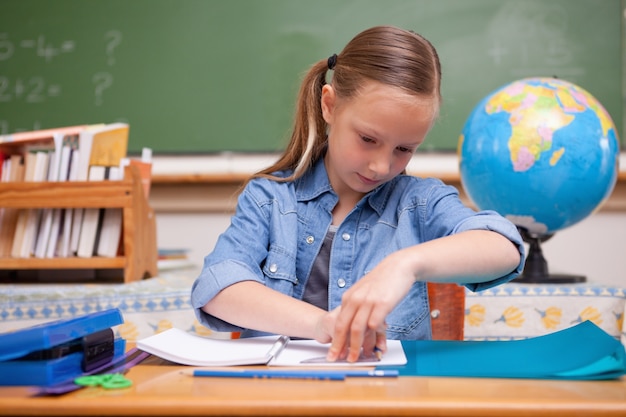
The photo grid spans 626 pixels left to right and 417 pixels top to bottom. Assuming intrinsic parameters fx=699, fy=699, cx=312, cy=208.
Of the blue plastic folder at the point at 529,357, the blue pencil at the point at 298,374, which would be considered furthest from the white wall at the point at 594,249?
the blue pencil at the point at 298,374

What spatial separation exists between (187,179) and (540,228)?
1.50 m

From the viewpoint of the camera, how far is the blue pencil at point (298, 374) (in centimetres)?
71

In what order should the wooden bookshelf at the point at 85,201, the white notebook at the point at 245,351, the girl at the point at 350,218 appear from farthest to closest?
the wooden bookshelf at the point at 85,201 → the girl at the point at 350,218 → the white notebook at the point at 245,351

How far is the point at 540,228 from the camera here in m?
1.87

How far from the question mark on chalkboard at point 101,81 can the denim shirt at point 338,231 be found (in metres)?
1.89

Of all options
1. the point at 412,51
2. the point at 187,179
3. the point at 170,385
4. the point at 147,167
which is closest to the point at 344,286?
the point at 412,51

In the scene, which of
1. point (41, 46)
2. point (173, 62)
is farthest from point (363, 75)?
point (41, 46)

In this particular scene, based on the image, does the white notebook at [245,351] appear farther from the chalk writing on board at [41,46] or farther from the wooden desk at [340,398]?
the chalk writing on board at [41,46]

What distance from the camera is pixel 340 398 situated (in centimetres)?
60

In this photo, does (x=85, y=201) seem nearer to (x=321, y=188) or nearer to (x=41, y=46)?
(x=321, y=188)

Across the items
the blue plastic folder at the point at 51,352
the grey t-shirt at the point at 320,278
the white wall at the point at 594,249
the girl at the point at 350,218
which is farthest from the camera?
the white wall at the point at 594,249

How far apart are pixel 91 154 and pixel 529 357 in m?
1.57

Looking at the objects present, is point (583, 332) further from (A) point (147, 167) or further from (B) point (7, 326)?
(A) point (147, 167)

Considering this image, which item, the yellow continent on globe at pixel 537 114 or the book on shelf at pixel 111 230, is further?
the book on shelf at pixel 111 230
